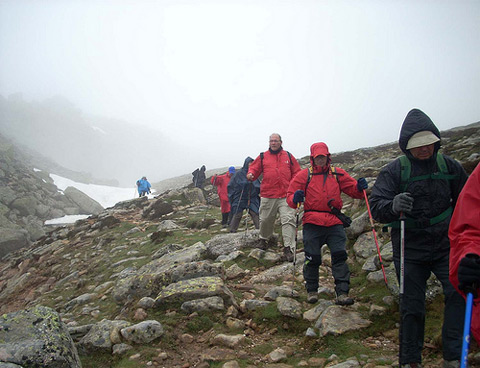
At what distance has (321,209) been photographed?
19.4 feet

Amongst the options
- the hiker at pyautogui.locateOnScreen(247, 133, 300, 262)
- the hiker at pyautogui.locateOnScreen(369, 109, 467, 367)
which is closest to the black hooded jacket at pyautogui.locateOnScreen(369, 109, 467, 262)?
the hiker at pyautogui.locateOnScreen(369, 109, 467, 367)

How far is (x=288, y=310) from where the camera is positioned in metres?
5.46

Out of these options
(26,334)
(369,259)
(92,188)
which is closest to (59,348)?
(26,334)

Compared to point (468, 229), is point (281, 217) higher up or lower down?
lower down

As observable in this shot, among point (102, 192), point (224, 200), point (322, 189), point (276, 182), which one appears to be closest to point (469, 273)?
point (322, 189)

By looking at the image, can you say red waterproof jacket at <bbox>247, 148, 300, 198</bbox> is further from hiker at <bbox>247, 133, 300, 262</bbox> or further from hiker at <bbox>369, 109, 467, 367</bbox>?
hiker at <bbox>369, 109, 467, 367</bbox>

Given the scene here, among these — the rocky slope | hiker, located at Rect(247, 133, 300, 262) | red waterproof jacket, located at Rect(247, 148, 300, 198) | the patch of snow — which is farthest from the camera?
the patch of snow

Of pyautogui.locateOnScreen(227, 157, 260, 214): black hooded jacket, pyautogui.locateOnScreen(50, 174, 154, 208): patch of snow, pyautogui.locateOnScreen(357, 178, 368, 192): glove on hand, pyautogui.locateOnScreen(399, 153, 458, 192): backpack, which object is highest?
pyautogui.locateOnScreen(399, 153, 458, 192): backpack

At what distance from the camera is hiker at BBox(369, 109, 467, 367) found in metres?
3.69

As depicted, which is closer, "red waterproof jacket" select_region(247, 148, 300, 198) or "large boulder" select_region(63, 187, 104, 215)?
"red waterproof jacket" select_region(247, 148, 300, 198)

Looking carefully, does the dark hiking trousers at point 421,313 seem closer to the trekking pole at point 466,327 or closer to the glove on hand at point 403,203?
the glove on hand at point 403,203

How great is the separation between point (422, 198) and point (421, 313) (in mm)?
1418

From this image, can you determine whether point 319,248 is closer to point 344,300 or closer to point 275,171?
point 344,300

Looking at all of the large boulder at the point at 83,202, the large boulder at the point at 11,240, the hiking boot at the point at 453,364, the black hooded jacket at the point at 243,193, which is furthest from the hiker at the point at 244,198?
the large boulder at the point at 83,202
